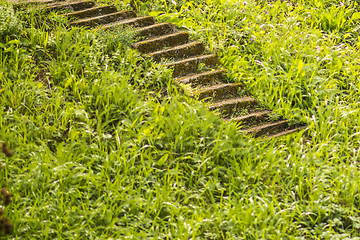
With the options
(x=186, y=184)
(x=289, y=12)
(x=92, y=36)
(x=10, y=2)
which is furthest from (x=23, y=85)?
(x=289, y=12)

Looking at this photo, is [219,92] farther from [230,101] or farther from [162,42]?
[162,42]

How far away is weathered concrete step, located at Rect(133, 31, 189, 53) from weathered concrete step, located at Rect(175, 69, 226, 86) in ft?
1.83

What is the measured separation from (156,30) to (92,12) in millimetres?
895

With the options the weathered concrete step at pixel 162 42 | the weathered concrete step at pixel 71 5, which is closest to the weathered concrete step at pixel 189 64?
the weathered concrete step at pixel 162 42

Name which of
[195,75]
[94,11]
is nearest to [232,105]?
[195,75]

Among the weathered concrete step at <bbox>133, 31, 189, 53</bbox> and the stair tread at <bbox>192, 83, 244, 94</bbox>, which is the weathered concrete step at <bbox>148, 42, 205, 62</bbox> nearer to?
the weathered concrete step at <bbox>133, 31, 189, 53</bbox>

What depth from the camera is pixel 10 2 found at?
15.5ft

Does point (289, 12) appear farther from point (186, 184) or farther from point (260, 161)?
point (186, 184)

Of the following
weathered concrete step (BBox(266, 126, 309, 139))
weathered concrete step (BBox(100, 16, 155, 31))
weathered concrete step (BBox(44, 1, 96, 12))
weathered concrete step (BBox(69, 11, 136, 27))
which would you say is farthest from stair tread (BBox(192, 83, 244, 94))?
weathered concrete step (BBox(44, 1, 96, 12))

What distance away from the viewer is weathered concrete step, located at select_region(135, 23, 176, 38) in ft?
16.1

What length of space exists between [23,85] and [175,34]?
77.8 inches

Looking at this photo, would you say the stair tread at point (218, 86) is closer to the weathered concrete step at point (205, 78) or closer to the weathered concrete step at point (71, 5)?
the weathered concrete step at point (205, 78)

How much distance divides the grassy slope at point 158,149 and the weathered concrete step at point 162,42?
0.68ft

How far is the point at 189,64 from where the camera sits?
15.4 feet
